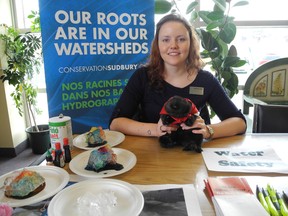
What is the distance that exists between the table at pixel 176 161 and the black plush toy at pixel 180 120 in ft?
0.11

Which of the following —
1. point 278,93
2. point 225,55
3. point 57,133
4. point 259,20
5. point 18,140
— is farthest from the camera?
point 18,140

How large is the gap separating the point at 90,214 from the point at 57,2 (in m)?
1.62

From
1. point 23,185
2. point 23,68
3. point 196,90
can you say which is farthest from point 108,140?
point 23,68

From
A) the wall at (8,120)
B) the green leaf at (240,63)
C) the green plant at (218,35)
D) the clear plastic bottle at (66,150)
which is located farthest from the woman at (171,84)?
the wall at (8,120)

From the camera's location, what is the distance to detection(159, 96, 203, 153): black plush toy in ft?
3.22

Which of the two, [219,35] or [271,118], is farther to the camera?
[219,35]

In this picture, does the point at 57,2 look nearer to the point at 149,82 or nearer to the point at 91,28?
the point at 91,28

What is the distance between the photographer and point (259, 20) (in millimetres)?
2822

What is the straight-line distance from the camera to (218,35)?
2.24m

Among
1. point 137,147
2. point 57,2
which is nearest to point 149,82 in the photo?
point 137,147

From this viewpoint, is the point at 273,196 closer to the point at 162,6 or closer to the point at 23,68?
the point at 162,6

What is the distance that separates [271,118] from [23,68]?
243 centimetres

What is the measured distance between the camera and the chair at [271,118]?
1.34m

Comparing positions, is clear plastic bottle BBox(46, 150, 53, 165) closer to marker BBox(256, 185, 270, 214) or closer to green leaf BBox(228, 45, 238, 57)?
marker BBox(256, 185, 270, 214)
